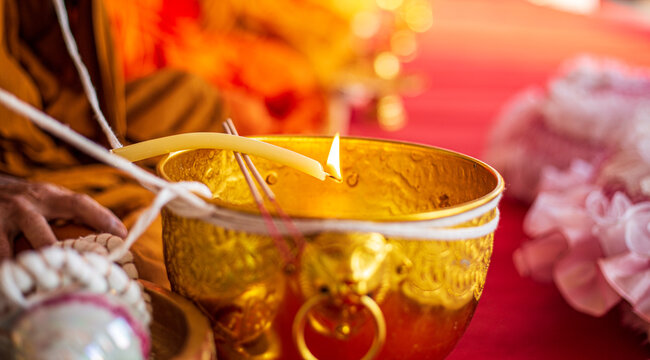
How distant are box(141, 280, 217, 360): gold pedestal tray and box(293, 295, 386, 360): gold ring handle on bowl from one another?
4cm

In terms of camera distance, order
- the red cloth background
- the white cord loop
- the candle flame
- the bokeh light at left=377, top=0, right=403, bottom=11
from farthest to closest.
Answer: the bokeh light at left=377, top=0, right=403, bottom=11, the red cloth background, the candle flame, the white cord loop

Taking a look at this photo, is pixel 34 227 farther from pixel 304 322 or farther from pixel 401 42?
pixel 401 42

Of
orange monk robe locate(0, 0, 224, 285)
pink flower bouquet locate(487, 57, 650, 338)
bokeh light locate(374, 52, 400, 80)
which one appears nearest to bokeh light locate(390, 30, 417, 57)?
bokeh light locate(374, 52, 400, 80)

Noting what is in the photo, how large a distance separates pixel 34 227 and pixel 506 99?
6.66ft

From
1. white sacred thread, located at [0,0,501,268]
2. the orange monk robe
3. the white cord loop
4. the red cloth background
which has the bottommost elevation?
the red cloth background

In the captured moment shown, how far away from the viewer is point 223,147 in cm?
29

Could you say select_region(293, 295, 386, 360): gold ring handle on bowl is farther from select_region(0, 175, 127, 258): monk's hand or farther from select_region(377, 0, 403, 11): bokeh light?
select_region(377, 0, 403, 11): bokeh light

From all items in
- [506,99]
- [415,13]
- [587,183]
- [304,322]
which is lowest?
[506,99]

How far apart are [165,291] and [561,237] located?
38cm

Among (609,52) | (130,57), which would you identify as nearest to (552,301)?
(130,57)

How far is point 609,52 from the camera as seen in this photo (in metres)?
3.24

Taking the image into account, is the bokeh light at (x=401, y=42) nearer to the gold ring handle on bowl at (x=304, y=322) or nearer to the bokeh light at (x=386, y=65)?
the bokeh light at (x=386, y=65)

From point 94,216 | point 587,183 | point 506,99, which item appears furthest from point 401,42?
point 94,216

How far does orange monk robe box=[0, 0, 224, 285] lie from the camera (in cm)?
62
